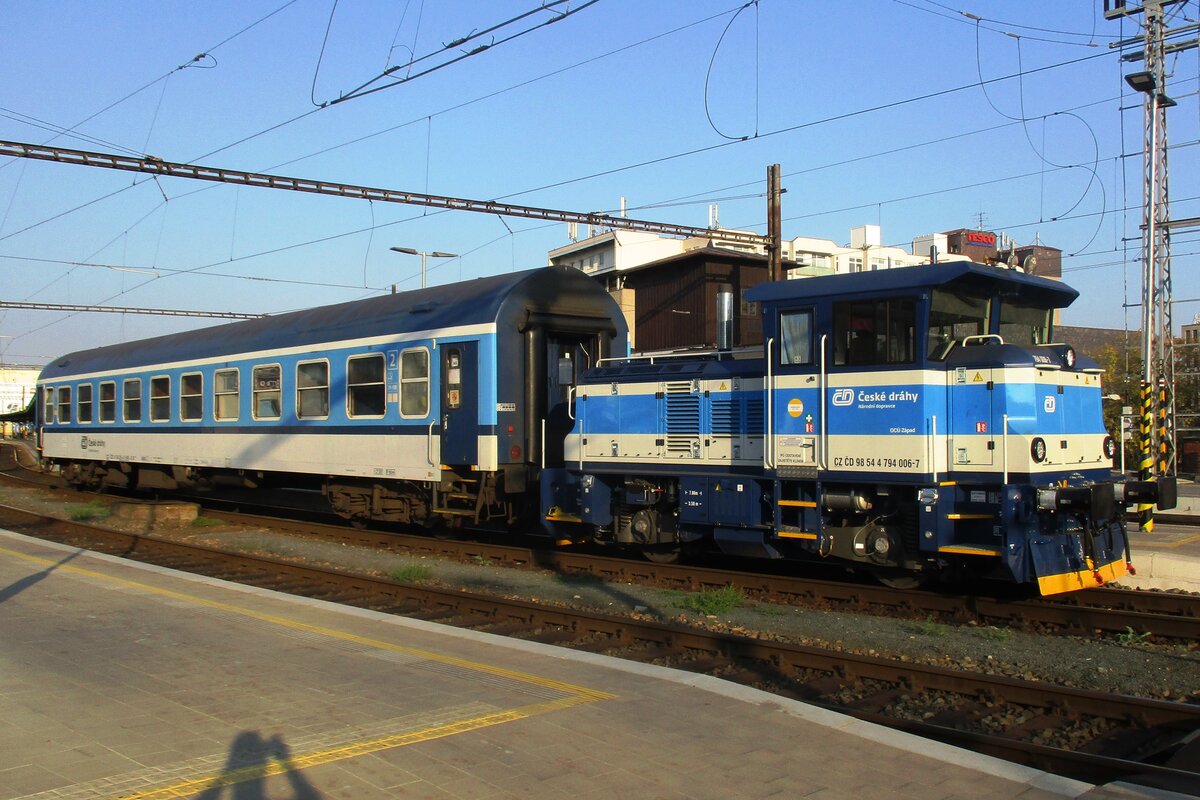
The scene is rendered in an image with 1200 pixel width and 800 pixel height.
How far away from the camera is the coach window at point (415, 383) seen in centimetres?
1527

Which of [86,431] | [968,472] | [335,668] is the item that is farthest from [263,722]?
[86,431]

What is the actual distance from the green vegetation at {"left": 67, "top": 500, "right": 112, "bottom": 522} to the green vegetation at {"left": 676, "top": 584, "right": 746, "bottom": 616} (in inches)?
598

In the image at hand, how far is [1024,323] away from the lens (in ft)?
35.1

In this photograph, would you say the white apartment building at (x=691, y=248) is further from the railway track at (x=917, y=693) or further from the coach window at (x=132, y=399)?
the railway track at (x=917, y=693)

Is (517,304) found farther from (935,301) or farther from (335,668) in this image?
(335,668)

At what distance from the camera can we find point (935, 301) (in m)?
9.88

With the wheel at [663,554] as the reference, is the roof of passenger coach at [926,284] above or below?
above

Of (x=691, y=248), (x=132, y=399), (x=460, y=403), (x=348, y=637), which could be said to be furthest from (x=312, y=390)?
(x=691, y=248)

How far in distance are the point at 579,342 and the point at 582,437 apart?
8.73 ft

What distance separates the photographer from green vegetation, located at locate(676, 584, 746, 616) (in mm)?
10586

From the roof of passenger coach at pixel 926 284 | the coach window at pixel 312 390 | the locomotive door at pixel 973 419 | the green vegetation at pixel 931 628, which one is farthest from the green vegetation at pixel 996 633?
the coach window at pixel 312 390

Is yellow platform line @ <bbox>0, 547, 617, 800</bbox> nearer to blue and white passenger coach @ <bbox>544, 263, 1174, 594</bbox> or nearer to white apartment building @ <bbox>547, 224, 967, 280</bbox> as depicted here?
blue and white passenger coach @ <bbox>544, 263, 1174, 594</bbox>

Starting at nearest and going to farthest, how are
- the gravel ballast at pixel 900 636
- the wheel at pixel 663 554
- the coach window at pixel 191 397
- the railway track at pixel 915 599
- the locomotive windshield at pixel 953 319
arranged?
the gravel ballast at pixel 900 636, the railway track at pixel 915 599, the locomotive windshield at pixel 953 319, the wheel at pixel 663 554, the coach window at pixel 191 397

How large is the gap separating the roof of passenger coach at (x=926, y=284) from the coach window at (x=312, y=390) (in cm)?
909
